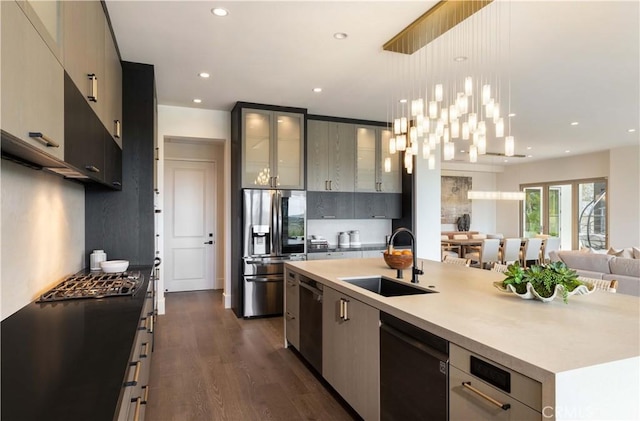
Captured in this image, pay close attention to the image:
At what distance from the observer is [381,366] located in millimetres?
2115

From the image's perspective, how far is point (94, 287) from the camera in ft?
7.77

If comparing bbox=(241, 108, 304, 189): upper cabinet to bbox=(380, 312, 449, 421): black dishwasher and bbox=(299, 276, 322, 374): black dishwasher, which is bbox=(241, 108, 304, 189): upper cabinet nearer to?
bbox=(299, 276, 322, 374): black dishwasher

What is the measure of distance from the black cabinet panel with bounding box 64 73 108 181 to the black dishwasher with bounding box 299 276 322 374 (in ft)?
5.74

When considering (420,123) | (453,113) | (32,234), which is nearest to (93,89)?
(32,234)

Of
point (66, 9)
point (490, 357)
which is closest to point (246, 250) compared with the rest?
point (66, 9)

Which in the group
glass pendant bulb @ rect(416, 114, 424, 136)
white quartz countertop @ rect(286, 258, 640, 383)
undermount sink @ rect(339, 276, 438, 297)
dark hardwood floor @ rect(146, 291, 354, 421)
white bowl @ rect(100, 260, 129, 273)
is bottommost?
dark hardwood floor @ rect(146, 291, 354, 421)

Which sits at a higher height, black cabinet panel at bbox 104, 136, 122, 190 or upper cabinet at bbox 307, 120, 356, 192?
upper cabinet at bbox 307, 120, 356, 192

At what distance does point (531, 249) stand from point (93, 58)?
8.61 m

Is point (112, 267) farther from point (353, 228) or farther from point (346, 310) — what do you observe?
point (353, 228)

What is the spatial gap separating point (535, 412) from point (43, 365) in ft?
5.28

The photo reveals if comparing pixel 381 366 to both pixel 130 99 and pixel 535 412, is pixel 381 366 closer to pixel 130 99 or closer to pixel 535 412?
pixel 535 412

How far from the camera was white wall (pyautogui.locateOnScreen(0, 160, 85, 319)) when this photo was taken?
1.74 meters

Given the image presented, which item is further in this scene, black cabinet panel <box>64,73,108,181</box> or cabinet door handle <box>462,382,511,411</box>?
black cabinet panel <box>64,73,108,181</box>

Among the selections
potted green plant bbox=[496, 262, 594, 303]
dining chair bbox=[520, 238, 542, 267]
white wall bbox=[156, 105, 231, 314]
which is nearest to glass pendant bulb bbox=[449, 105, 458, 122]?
potted green plant bbox=[496, 262, 594, 303]
